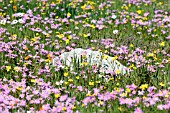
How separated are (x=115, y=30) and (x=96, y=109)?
395cm

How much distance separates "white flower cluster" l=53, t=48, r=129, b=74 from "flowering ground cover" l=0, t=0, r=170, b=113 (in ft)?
0.36

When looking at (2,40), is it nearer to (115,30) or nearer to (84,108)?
(115,30)

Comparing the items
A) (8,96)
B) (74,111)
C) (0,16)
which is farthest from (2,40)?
(74,111)

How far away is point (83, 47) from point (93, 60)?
1.00 meters

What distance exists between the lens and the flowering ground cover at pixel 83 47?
20.2ft

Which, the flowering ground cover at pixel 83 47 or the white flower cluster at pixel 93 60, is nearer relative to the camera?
the flowering ground cover at pixel 83 47

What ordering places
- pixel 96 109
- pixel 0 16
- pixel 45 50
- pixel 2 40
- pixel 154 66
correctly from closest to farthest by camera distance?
pixel 96 109 → pixel 154 66 → pixel 45 50 → pixel 2 40 → pixel 0 16

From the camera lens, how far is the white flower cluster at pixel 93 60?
759 centimetres

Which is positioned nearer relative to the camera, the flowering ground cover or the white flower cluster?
the flowering ground cover

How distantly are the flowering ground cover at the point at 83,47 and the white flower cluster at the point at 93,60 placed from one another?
11 cm

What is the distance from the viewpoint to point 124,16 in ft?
35.8

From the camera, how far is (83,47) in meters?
8.86

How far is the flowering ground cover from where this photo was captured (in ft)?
20.2

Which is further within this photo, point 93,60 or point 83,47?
point 83,47
